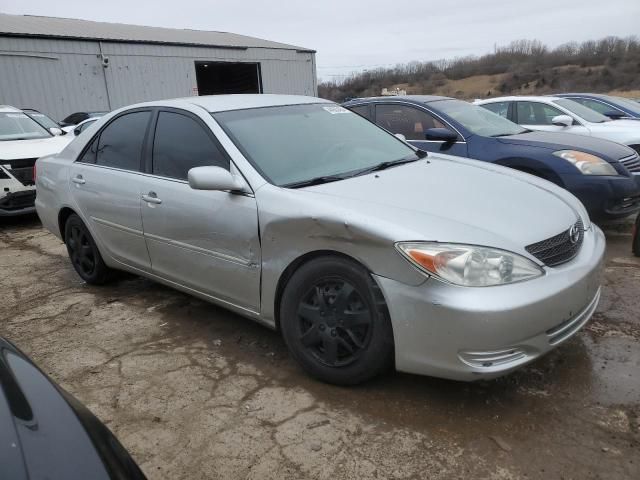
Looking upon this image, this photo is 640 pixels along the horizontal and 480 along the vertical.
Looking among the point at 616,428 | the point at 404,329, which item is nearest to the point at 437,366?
the point at 404,329

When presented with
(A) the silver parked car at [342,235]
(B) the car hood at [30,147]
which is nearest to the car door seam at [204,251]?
(A) the silver parked car at [342,235]

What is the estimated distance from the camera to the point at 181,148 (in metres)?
Answer: 3.43

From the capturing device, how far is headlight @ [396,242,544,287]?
2.26 meters

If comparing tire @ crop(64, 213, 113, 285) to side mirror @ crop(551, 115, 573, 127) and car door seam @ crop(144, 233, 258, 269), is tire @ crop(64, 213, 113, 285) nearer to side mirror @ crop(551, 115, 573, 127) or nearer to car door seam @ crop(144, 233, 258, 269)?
car door seam @ crop(144, 233, 258, 269)

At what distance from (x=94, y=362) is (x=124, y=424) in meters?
0.78

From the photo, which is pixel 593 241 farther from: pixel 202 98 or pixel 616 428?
pixel 202 98

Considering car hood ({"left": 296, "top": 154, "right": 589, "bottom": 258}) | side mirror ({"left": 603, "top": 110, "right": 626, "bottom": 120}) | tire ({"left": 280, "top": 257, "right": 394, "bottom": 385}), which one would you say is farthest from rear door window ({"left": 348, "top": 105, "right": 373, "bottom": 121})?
side mirror ({"left": 603, "top": 110, "right": 626, "bottom": 120})

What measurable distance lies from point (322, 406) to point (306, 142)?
5.30ft

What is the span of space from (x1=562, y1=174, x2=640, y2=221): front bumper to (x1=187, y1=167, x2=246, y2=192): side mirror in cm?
349

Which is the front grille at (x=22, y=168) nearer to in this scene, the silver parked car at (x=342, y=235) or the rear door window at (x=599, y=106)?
the silver parked car at (x=342, y=235)

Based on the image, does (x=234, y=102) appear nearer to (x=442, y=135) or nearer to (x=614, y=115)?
(x=442, y=135)

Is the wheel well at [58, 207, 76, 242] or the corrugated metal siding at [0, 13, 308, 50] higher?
the corrugated metal siding at [0, 13, 308, 50]

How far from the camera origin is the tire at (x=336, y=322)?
246 cm

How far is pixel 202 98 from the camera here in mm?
3709
